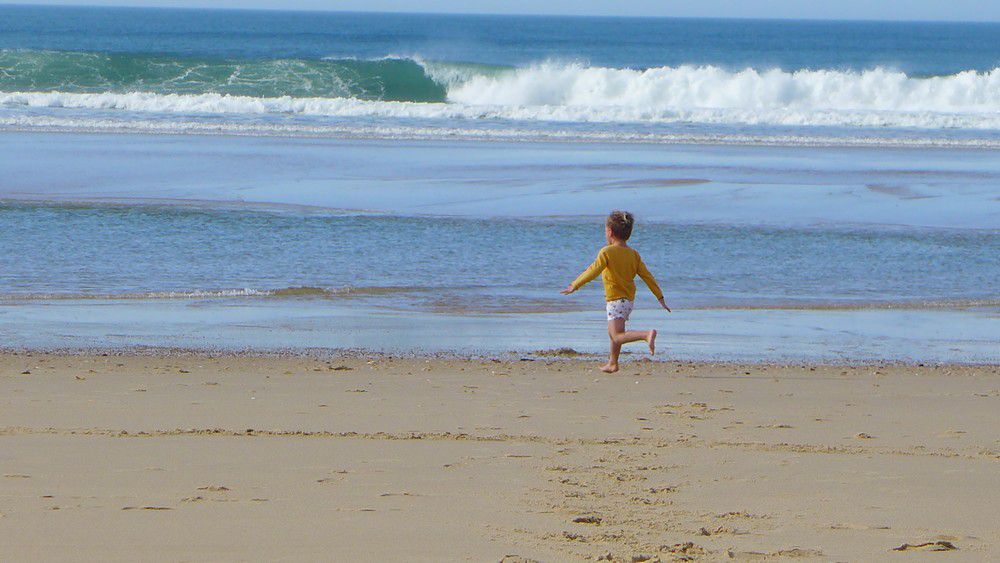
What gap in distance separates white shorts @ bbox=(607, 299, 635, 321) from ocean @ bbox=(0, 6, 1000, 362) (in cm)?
57

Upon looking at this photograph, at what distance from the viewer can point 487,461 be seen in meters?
4.79

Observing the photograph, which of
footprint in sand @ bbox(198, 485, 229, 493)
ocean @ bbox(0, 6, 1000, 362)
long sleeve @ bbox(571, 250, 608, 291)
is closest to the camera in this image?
footprint in sand @ bbox(198, 485, 229, 493)

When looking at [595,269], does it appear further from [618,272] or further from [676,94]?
[676,94]

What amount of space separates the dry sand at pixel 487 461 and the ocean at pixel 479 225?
Answer: 3.44ft

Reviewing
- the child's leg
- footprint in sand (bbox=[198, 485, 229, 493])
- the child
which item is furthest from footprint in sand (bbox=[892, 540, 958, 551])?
the child

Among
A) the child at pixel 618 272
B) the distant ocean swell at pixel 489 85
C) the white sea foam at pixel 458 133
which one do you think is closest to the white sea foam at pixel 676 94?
the distant ocean swell at pixel 489 85

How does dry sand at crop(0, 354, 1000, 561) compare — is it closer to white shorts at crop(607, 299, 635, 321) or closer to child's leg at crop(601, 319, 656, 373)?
child's leg at crop(601, 319, 656, 373)

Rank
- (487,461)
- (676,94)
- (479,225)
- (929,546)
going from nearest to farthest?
1. (929,546)
2. (487,461)
3. (479,225)
4. (676,94)

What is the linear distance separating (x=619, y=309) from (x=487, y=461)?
2620mm

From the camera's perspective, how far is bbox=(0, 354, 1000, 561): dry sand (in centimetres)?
378

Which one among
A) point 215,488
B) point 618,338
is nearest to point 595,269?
point 618,338

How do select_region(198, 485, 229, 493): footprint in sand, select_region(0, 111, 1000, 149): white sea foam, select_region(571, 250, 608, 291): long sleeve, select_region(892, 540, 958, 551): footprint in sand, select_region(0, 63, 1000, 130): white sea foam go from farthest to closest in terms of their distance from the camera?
select_region(0, 63, 1000, 130): white sea foam → select_region(0, 111, 1000, 149): white sea foam → select_region(571, 250, 608, 291): long sleeve → select_region(198, 485, 229, 493): footprint in sand → select_region(892, 540, 958, 551): footprint in sand

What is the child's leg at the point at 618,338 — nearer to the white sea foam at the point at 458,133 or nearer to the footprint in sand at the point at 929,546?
the footprint in sand at the point at 929,546

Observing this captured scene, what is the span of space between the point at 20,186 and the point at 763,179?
10482 millimetres
